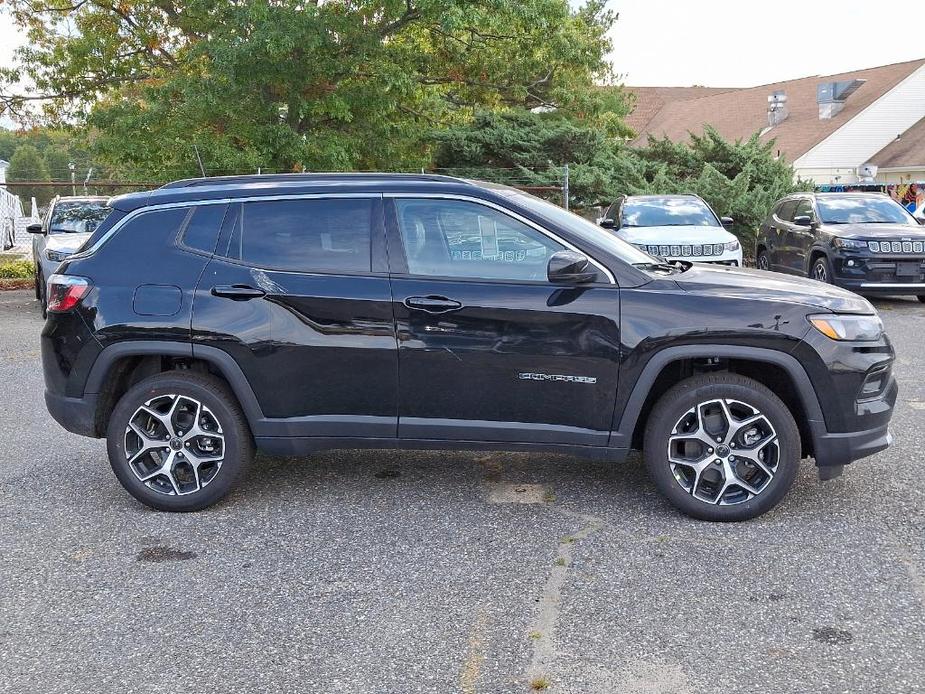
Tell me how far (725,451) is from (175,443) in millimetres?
2897

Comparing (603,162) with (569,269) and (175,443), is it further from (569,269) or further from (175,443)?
(175,443)

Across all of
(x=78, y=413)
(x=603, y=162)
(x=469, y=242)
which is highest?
(x=603, y=162)

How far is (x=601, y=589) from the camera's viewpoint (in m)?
4.16

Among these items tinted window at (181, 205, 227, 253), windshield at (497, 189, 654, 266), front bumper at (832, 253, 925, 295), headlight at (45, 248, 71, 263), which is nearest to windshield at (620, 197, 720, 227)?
front bumper at (832, 253, 925, 295)

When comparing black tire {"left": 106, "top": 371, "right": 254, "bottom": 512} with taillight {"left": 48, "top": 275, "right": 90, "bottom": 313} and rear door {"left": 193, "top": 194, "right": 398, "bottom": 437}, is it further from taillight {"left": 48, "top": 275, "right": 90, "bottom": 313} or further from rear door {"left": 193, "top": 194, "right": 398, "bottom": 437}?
taillight {"left": 48, "top": 275, "right": 90, "bottom": 313}

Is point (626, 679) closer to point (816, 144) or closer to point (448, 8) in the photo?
point (448, 8)

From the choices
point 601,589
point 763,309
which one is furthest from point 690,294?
point 601,589

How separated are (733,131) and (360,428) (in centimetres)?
3978

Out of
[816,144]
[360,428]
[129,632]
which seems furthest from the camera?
[816,144]

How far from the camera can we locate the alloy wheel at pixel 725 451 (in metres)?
4.87

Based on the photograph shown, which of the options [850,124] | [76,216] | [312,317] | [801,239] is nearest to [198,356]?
[312,317]

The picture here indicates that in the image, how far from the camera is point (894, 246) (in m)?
13.7

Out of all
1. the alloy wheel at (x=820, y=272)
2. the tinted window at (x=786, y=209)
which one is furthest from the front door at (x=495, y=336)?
the tinted window at (x=786, y=209)

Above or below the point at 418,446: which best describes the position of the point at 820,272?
above
